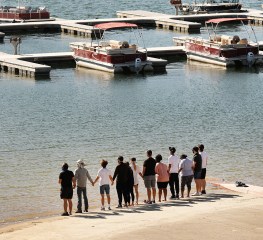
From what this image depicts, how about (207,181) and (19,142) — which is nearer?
(207,181)

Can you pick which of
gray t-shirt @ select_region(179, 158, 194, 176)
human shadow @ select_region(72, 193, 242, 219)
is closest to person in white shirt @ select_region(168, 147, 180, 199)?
gray t-shirt @ select_region(179, 158, 194, 176)

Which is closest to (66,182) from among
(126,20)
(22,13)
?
(126,20)

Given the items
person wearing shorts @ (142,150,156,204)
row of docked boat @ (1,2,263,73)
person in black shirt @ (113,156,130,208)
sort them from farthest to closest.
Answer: row of docked boat @ (1,2,263,73), person wearing shorts @ (142,150,156,204), person in black shirt @ (113,156,130,208)

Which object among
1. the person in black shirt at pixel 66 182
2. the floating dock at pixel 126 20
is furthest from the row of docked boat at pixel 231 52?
the person in black shirt at pixel 66 182

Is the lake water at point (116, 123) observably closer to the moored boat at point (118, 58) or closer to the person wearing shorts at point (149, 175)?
the moored boat at point (118, 58)

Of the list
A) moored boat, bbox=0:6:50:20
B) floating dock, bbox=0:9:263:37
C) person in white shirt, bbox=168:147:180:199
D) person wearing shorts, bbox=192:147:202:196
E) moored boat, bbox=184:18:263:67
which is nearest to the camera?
person in white shirt, bbox=168:147:180:199

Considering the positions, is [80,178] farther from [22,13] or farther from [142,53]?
[22,13]

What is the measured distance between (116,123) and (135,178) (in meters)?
17.3

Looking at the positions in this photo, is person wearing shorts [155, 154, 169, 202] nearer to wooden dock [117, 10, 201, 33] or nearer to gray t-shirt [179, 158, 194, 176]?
gray t-shirt [179, 158, 194, 176]

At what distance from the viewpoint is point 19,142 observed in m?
44.1

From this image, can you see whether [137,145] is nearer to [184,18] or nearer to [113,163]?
[113,163]

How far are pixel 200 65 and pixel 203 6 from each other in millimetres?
27822

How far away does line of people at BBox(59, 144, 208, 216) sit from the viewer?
30266 millimetres

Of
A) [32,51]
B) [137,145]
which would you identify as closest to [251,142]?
[137,145]
